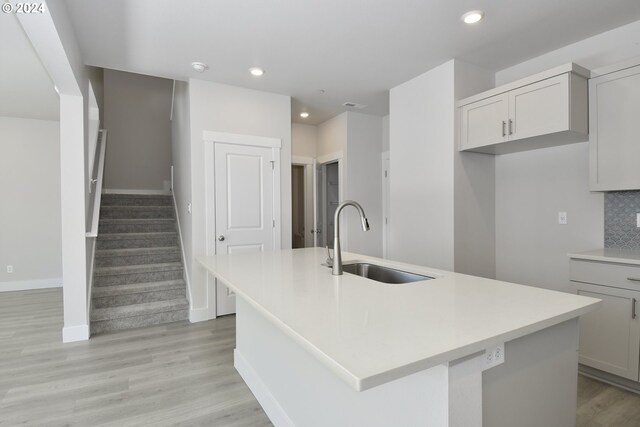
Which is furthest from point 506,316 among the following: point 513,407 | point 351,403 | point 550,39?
point 550,39

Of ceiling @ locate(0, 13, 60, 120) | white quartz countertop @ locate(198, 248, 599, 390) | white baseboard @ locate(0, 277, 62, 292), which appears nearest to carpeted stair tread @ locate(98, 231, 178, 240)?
white baseboard @ locate(0, 277, 62, 292)

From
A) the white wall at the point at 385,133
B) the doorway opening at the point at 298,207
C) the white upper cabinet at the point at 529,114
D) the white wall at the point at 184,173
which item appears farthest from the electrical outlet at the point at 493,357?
the doorway opening at the point at 298,207

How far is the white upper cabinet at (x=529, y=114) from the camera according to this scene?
251 centimetres

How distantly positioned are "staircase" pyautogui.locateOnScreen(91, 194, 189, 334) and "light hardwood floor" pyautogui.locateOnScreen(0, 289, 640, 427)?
0.24 metres

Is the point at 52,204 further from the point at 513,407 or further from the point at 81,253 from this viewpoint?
the point at 513,407

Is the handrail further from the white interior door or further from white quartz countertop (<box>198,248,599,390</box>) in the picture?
white quartz countertop (<box>198,248,599,390</box>)

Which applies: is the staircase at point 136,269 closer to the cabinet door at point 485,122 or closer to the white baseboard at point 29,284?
the white baseboard at point 29,284

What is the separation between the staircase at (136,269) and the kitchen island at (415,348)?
2204 mm

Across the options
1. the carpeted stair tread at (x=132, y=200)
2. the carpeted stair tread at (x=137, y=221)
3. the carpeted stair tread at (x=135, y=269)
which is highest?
the carpeted stair tread at (x=132, y=200)

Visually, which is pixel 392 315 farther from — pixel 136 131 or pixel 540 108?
pixel 136 131

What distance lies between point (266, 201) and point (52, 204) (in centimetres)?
367

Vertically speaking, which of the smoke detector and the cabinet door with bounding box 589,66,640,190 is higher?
the smoke detector

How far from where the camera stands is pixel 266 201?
4.14 metres

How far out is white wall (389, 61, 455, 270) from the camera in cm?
329
